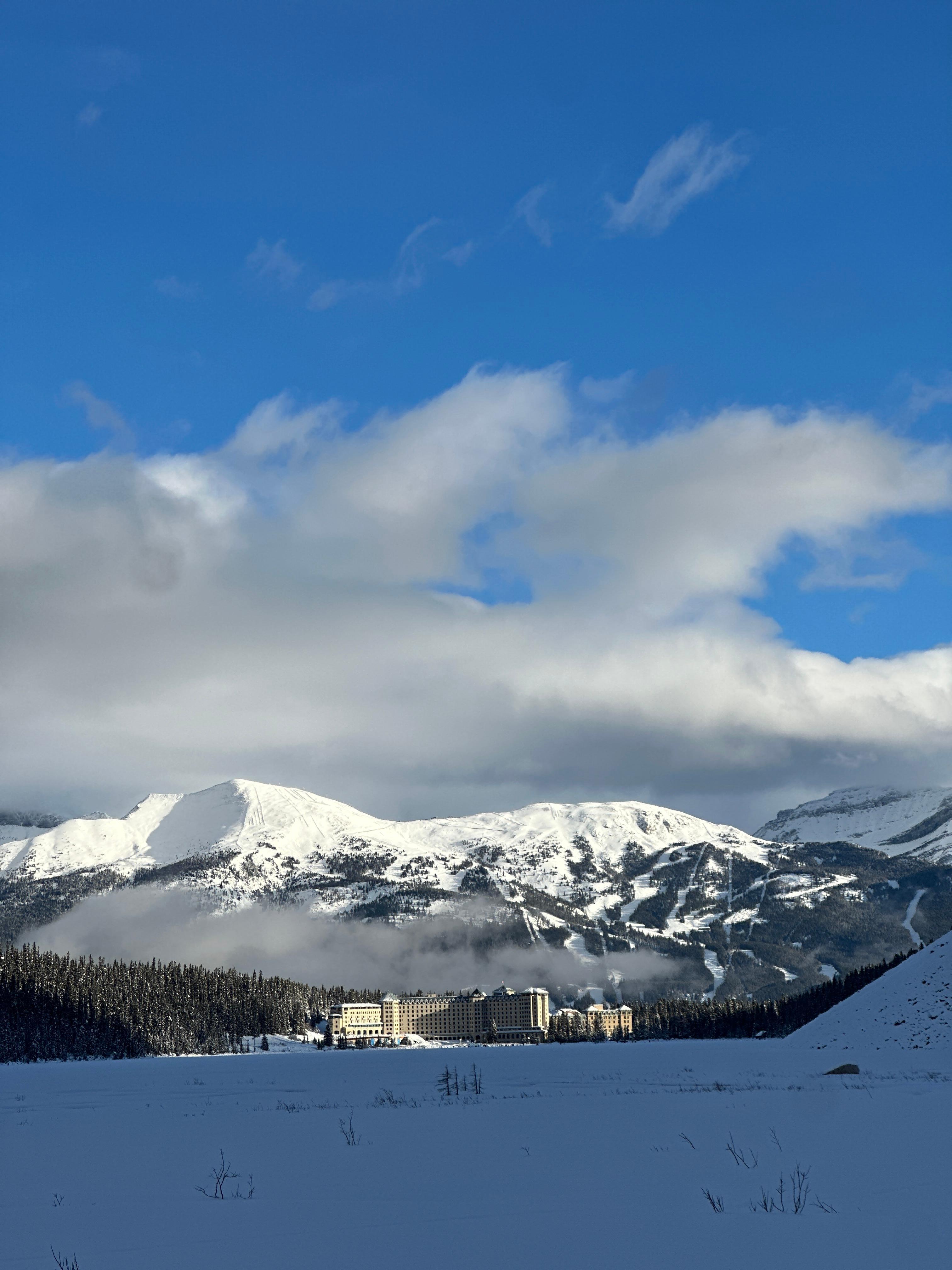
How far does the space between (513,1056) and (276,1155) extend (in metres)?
144

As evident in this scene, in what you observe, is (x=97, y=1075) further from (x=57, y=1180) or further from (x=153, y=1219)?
(x=153, y=1219)

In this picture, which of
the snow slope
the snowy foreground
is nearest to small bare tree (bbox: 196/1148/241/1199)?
the snowy foreground

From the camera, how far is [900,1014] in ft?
A: 407

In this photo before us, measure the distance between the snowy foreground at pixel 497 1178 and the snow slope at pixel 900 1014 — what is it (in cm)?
6085

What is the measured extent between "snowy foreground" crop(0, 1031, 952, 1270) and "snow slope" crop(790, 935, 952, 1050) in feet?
200

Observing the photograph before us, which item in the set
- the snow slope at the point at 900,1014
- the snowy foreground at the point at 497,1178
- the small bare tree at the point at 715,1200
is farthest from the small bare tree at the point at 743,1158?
the snow slope at the point at 900,1014

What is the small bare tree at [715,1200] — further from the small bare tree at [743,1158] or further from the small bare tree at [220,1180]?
the small bare tree at [220,1180]

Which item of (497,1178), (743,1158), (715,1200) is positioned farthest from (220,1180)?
(743,1158)

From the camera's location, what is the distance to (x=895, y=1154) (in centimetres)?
2859

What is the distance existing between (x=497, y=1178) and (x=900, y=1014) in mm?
112885

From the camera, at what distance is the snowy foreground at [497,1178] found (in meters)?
18.1

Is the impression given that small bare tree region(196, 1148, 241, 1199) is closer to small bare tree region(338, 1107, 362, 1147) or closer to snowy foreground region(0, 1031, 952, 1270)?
snowy foreground region(0, 1031, 952, 1270)

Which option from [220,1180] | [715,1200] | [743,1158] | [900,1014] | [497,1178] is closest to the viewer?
[715,1200]

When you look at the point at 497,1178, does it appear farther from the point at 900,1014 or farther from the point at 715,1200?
the point at 900,1014
